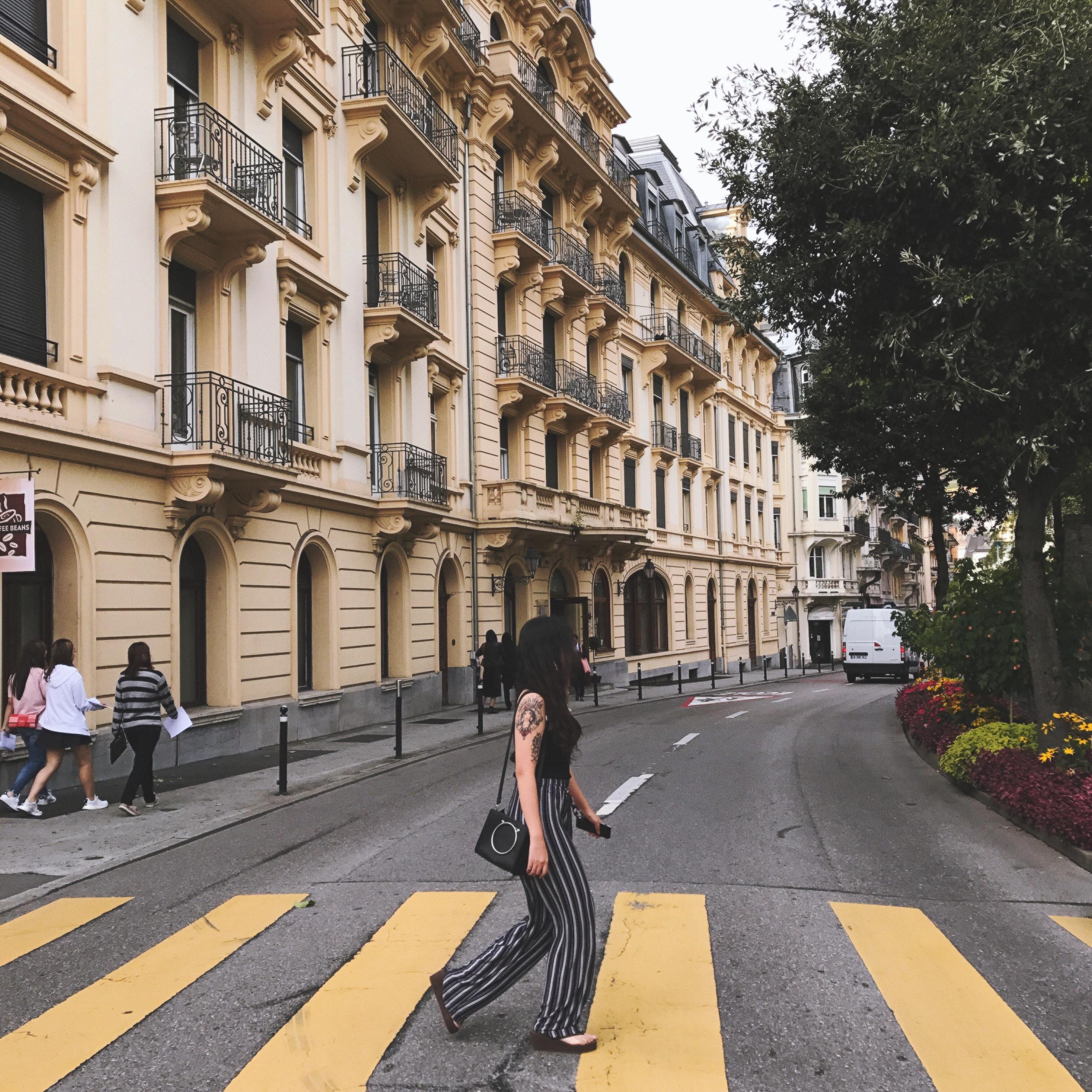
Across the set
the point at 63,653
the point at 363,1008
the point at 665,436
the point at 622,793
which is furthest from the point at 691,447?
the point at 363,1008

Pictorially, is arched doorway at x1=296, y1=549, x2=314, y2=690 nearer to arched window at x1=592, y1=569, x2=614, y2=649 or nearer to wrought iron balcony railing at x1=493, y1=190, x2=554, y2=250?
wrought iron balcony railing at x1=493, y1=190, x2=554, y2=250

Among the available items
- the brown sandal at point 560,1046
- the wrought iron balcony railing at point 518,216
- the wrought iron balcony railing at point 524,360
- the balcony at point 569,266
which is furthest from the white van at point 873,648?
the brown sandal at point 560,1046

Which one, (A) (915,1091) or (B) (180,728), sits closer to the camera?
(A) (915,1091)

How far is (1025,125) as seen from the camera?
8398 mm

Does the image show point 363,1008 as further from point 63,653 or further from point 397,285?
point 397,285

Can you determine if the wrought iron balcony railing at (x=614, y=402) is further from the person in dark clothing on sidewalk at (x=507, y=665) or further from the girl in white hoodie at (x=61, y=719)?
the girl in white hoodie at (x=61, y=719)

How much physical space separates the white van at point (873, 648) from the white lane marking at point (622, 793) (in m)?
25.7

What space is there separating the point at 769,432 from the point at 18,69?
44045 mm

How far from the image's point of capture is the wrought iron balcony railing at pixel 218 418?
13.6m

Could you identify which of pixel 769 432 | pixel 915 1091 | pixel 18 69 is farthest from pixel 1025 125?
pixel 769 432

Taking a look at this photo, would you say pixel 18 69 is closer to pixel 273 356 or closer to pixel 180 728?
pixel 273 356

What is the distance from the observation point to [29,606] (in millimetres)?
11812

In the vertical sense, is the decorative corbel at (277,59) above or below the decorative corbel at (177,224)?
above

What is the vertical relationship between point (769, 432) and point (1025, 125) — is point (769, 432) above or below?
above
